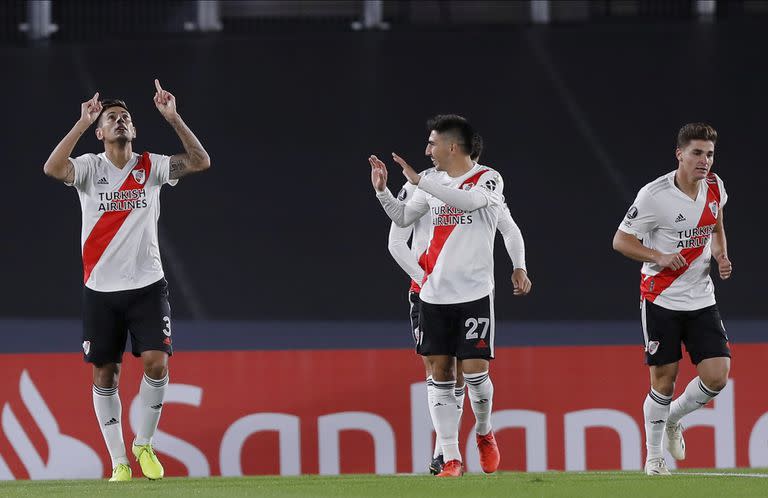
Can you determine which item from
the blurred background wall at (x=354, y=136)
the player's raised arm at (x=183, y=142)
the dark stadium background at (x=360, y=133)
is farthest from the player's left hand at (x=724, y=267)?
the dark stadium background at (x=360, y=133)

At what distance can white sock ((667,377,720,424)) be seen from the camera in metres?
6.76

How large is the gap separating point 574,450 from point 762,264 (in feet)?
20.6

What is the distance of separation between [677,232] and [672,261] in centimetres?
28

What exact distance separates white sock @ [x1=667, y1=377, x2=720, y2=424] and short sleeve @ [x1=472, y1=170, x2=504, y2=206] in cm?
134

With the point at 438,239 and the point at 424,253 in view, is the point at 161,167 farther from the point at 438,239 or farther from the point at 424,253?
the point at 424,253

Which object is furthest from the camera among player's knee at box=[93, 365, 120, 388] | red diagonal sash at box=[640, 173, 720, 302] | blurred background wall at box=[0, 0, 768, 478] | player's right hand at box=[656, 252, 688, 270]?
blurred background wall at box=[0, 0, 768, 478]

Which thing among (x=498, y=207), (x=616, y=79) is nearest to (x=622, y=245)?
(x=498, y=207)

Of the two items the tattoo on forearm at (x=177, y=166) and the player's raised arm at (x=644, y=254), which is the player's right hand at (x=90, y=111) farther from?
the player's raised arm at (x=644, y=254)

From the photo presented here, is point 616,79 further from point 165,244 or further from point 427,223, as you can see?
point 427,223

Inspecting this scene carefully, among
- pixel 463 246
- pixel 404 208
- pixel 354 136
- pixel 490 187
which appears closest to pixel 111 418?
pixel 404 208

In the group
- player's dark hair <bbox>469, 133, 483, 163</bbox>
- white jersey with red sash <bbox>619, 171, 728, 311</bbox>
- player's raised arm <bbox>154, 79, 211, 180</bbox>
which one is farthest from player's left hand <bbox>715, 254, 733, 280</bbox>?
player's raised arm <bbox>154, 79, 211, 180</bbox>

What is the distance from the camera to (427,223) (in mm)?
8039

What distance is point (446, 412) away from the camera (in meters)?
6.79

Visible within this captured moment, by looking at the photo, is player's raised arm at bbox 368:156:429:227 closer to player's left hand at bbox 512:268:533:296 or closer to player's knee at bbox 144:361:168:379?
A: player's left hand at bbox 512:268:533:296
